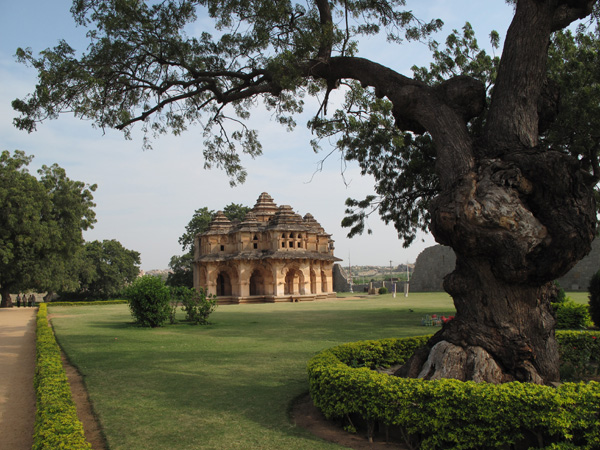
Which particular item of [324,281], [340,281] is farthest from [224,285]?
[340,281]

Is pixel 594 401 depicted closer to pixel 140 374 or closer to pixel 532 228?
pixel 532 228

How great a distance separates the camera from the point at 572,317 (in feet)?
45.6

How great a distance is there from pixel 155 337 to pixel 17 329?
663 centimetres

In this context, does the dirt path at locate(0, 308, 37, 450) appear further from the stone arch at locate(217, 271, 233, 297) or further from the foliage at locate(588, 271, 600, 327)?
the stone arch at locate(217, 271, 233, 297)

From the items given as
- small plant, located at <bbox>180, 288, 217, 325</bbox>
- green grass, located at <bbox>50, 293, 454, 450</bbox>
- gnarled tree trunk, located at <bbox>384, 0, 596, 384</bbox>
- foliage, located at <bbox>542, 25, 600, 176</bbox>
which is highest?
foliage, located at <bbox>542, 25, 600, 176</bbox>

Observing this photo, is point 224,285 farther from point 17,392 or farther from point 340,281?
point 17,392

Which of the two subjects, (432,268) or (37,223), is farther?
(432,268)

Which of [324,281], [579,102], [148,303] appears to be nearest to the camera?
[579,102]

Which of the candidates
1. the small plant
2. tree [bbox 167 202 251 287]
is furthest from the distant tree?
the small plant

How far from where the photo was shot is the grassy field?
5.03 meters

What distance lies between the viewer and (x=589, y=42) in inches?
475

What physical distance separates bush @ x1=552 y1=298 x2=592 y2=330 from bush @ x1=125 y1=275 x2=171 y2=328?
37.7ft

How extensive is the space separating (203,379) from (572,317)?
1079cm

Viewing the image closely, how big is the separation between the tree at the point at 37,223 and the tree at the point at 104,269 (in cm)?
1288
